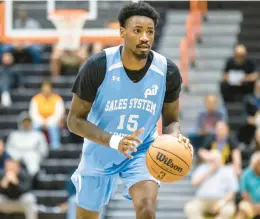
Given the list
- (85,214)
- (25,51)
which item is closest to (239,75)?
(25,51)

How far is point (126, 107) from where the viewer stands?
7.57 meters

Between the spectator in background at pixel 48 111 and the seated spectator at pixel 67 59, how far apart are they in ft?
3.23

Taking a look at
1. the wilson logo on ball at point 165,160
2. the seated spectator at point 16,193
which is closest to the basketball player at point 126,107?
the wilson logo on ball at point 165,160

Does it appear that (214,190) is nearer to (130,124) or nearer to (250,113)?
(250,113)

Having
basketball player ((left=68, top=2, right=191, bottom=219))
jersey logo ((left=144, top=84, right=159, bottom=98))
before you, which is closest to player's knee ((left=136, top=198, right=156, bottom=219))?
basketball player ((left=68, top=2, right=191, bottom=219))

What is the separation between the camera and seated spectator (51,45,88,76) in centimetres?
1647

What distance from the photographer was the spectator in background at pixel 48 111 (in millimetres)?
15476

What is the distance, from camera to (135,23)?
7.39 meters

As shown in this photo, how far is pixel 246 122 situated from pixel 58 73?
4.13m

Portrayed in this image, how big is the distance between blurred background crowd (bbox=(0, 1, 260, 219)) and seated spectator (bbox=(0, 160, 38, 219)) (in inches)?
0.6

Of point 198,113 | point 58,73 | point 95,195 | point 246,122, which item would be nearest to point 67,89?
point 58,73

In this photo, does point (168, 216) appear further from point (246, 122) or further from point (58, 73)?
point (58, 73)

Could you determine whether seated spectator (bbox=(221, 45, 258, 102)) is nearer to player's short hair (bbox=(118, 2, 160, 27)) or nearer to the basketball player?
the basketball player

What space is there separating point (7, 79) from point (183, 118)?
3.56m
